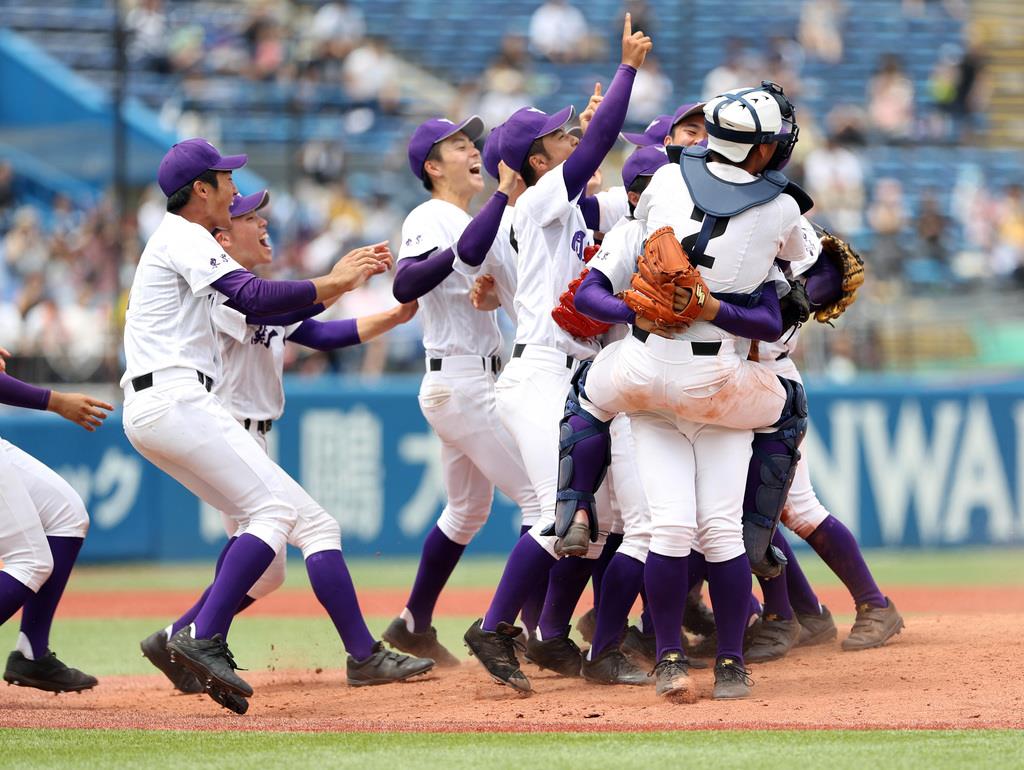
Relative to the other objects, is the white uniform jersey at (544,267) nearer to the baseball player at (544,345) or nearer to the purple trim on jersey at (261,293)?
the baseball player at (544,345)

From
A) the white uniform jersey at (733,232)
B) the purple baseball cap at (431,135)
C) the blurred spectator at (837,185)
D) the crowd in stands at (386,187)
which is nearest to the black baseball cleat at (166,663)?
the purple baseball cap at (431,135)

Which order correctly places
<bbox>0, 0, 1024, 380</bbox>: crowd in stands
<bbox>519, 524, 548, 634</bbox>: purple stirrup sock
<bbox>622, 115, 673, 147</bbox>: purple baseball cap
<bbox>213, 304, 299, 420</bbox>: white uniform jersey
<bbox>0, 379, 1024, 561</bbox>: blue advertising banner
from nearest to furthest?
<bbox>622, 115, 673, 147</bbox>: purple baseball cap < <bbox>213, 304, 299, 420</bbox>: white uniform jersey < <bbox>519, 524, 548, 634</bbox>: purple stirrup sock < <bbox>0, 379, 1024, 561</bbox>: blue advertising banner < <bbox>0, 0, 1024, 380</bbox>: crowd in stands

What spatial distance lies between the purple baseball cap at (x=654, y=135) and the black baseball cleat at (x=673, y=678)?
2234 millimetres

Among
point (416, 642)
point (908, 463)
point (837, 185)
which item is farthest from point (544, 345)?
point (837, 185)

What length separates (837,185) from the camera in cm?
1770

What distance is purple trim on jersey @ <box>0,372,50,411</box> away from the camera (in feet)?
21.1

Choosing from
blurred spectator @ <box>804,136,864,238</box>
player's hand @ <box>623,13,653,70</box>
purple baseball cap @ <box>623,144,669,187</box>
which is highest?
blurred spectator @ <box>804,136,864,238</box>

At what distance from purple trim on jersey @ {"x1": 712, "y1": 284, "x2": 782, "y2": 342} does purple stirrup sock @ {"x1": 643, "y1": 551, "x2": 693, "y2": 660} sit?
34.3 inches

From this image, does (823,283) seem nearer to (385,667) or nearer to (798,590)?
(798,590)

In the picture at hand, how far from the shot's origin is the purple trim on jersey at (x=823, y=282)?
6555 millimetres

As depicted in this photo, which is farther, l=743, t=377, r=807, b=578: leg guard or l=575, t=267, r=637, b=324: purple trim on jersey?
l=743, t=377, r=807, b=578: leg guard

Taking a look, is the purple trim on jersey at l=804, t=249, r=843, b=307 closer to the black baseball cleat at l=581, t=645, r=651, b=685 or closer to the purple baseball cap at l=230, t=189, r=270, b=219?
the black baseball cleat at l=581, t=645, r=651, b=685

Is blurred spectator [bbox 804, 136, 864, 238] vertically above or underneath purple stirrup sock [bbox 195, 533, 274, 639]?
above

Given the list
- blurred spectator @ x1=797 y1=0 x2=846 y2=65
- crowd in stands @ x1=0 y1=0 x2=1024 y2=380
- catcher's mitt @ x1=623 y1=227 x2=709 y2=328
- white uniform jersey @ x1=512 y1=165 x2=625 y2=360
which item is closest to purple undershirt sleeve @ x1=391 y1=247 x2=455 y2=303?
white uniform jersey @ x1=512 y1=165 x2=625 y2=360
